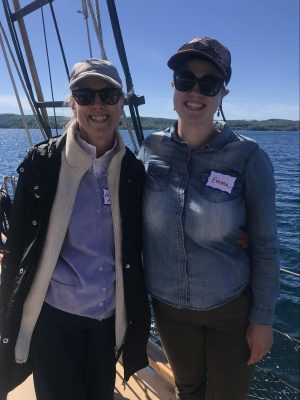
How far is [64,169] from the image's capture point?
1901 millimetres

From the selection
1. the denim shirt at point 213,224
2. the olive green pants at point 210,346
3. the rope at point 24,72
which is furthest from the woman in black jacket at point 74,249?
the rope at point 24,72

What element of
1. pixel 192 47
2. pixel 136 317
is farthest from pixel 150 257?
pixel 192 47

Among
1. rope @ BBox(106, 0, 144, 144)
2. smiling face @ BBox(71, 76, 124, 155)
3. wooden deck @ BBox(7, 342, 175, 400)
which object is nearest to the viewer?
smiling face @ BBox(71, 76, 124, 155)

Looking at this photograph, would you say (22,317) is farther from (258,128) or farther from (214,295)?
(258,128)

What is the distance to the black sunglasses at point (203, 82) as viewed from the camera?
1.88 meters

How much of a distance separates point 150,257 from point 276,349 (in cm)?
538

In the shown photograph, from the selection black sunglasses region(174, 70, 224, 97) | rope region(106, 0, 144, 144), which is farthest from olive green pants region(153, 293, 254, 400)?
rope region(106, 0, 144, 144)

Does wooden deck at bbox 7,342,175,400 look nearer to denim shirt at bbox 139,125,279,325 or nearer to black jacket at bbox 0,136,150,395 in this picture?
black jacket at bbox 0,136,150,395

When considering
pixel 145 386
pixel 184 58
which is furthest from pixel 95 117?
pixel 145 386

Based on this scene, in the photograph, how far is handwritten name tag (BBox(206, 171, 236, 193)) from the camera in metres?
1.84

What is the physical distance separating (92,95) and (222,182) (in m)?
0.79

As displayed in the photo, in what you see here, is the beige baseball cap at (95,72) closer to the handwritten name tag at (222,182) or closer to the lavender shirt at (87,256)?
the lavender shirt at (87,256)

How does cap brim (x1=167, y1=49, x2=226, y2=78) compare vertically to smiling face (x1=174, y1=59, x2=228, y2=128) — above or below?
above

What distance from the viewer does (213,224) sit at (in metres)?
1.85
